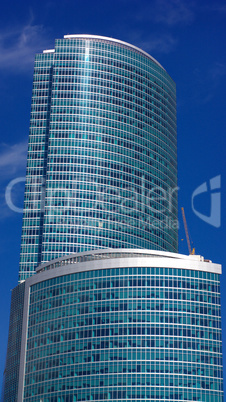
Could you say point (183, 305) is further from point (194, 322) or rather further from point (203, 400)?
point (203, 400)

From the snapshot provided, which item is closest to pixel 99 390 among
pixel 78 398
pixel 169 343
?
pixel 78 398

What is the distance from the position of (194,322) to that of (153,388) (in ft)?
64.5

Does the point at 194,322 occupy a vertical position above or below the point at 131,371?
above

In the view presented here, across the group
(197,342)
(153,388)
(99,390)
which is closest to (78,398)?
(99,390)

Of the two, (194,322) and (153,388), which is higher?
(194,322)

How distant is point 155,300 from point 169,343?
36.9ft

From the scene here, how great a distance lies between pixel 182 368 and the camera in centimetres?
19275

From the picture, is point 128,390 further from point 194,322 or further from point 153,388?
point 194,322

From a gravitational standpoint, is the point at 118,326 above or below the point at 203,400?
above

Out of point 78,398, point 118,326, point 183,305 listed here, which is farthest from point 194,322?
point 78,398

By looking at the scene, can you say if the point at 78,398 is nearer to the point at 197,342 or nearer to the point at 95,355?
the point at 95,355

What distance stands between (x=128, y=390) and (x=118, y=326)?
52.2ft

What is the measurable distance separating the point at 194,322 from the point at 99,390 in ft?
93.7

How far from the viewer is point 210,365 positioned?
642 feet
